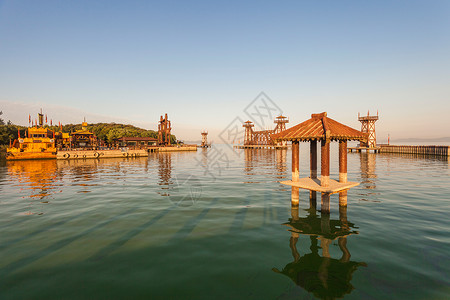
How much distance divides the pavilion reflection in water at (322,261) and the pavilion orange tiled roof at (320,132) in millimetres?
4112

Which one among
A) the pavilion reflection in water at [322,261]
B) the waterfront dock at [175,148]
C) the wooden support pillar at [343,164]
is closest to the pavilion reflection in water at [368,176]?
the wooden support pillar at [343,164]

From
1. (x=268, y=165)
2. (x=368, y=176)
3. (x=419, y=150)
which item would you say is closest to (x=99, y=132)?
(x=268, y=165)

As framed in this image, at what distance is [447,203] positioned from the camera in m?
13.9

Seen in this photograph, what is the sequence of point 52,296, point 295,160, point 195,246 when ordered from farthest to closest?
→ 1. point 295,160
2. point 195,246
3. point 52,296

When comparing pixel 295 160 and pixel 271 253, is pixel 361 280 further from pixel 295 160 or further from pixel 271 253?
pixel 295 160

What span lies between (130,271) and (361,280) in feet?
22.4

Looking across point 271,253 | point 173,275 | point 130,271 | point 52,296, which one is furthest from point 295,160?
point 52,296

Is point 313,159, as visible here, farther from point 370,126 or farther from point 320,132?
point 370,126

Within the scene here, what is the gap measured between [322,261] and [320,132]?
609 centimetres

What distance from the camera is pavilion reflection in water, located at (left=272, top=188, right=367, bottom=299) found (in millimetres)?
5707

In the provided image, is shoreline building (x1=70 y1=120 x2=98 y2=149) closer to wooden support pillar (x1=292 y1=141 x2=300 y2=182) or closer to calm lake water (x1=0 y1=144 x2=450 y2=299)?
calm lake water (x1=0 y1=144 x2=450 y2=299)

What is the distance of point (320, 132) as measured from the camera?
10664 mm

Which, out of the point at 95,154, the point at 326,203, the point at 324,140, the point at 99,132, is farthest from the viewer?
the point at 99,132

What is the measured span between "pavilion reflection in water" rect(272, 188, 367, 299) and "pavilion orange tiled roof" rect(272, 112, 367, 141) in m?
4.11
